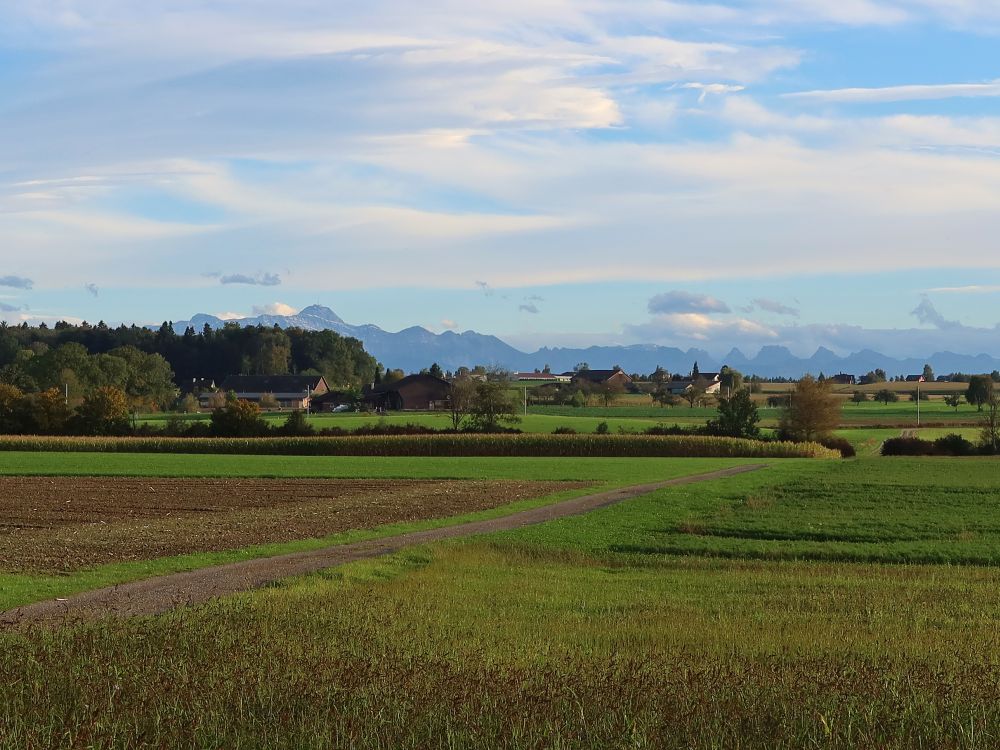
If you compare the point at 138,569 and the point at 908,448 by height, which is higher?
the point at 138,569

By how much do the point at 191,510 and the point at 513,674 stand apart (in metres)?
31.6

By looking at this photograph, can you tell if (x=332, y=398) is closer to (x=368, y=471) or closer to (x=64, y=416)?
(x=64, y=416)

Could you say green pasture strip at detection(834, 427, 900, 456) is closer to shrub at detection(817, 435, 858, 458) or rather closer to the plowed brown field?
shrub at detection(817, 435, 858, 458)

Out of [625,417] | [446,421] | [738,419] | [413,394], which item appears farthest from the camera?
[413,394]

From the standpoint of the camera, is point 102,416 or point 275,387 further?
point 275,387

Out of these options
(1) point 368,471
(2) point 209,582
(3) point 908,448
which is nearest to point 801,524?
(2) point 209,582

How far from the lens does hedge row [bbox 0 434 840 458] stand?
84.1 meters

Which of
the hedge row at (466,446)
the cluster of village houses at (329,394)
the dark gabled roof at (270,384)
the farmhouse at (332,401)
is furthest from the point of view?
the dark gabled roof at (270,384)

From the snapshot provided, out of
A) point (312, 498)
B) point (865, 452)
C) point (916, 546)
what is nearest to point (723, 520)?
point (916, 546)

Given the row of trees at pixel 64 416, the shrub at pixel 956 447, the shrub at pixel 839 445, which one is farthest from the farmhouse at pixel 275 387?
the shrub at pixel 956 447

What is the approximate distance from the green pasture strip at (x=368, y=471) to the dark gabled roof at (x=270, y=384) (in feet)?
382

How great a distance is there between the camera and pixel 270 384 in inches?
7751

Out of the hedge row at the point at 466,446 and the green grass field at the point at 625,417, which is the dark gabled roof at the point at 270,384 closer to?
the green grass field at the point at 625,417

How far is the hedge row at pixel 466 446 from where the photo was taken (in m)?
84.1
